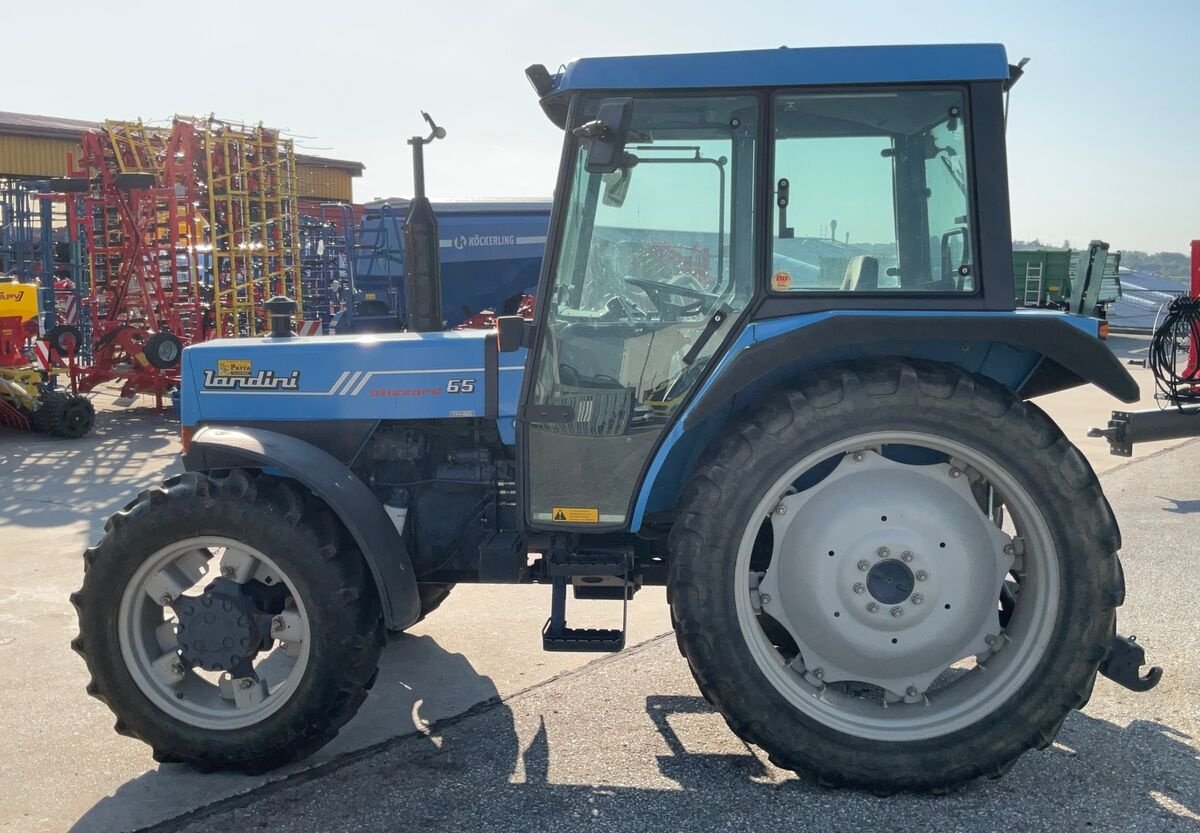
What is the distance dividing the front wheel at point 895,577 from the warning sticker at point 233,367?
1.81 m

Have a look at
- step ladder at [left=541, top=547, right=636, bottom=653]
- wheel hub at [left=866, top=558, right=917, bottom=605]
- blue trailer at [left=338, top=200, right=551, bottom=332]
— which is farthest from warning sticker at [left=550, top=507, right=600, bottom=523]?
blue trailer at [left=338, top=200, right=551, bottom=332]

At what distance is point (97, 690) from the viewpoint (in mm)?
3582

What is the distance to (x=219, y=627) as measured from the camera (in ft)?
11.6

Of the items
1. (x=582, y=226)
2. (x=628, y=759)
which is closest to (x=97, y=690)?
(x=628, y=759)

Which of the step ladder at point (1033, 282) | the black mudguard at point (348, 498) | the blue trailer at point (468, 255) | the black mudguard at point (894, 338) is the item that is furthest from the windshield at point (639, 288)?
the step ladder at point (1033, 282)

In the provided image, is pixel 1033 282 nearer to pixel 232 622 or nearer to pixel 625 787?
pixel 625 787

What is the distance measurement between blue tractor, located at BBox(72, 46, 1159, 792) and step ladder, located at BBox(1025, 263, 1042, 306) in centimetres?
2250

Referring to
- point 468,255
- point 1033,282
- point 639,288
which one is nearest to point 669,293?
point 639,288

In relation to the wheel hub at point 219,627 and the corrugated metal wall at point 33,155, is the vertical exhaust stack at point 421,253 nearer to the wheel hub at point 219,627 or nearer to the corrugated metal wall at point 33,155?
the wheel hub at point 219,627

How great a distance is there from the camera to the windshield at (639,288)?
3363 millimetres

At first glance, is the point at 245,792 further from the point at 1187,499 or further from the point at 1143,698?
the point at 1187,499

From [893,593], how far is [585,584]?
1028 millimetres

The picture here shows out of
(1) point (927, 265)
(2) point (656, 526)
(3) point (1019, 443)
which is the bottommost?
(2) point (656, 526)

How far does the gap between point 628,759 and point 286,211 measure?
1341 cm
